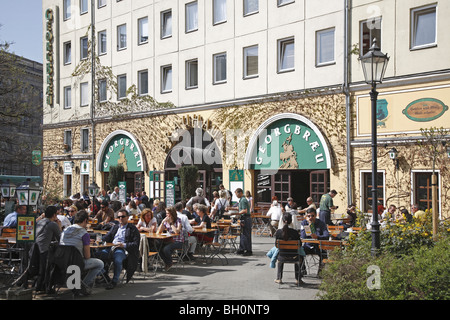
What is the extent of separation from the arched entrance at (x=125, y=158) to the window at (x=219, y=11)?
28.9 ft

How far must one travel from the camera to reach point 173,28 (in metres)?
26.9

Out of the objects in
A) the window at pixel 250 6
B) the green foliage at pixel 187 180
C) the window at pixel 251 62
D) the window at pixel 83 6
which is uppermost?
the window at pixel 83 6

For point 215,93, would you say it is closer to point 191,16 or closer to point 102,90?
point 191,16

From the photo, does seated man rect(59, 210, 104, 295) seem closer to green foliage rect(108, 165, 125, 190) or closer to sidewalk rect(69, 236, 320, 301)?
sidewalk rect(69, 236, 320, 301)

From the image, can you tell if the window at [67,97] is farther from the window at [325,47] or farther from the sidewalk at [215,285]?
the sidewalk at [215,285]

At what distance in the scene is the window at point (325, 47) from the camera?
66.7ft

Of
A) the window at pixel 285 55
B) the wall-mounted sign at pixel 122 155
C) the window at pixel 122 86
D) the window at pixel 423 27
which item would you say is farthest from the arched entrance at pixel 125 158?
the window at pixel 423 27

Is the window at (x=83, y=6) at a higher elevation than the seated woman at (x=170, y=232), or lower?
higher

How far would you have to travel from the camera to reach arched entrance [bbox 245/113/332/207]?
20.6 m

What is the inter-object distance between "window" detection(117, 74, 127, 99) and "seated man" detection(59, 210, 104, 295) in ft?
70.4

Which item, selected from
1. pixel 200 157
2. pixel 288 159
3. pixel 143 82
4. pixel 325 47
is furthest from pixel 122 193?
pixel 325 47
